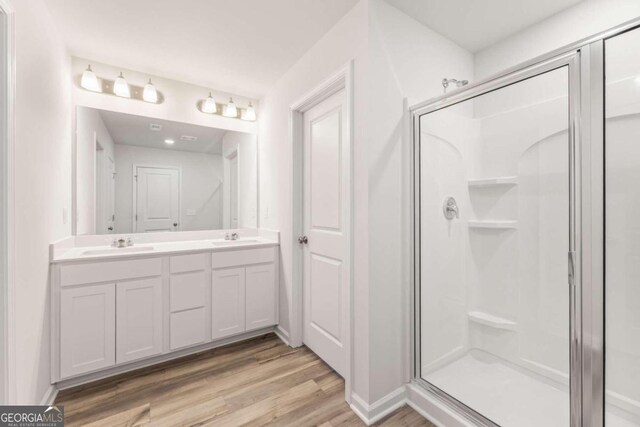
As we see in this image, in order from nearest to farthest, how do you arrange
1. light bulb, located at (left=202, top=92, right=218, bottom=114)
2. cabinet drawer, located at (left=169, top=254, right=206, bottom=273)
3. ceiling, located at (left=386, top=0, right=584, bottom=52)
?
ceiling, located at (left=386, top=0, right=584, bottom=52) < cabinet drawer, located at (left=169, top=254, right=206, bottom=273) < light bulb, located at (left=202, top=92, right=218, bottom=114)

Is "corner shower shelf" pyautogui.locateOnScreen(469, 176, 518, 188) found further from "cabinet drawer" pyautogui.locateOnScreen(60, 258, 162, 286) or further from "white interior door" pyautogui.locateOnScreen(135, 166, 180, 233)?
"white interior door" pyautogui.locateOnScreen(135, 166, 180, 233)

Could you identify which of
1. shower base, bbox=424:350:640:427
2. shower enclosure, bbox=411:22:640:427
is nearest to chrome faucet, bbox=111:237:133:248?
shower enclosure, bbox=411:22:640:427

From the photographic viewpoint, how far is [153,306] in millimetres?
2098

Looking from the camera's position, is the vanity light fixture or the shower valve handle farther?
the vanity light fixture

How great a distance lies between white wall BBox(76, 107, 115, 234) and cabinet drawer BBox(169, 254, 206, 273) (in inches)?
30.5

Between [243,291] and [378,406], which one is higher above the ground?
[243,291]

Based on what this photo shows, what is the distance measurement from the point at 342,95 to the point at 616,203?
1.64 meters

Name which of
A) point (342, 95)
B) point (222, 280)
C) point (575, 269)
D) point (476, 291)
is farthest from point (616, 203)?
point (222, 280)

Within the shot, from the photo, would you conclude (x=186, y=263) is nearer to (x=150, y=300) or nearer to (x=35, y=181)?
(x=150, y=300)

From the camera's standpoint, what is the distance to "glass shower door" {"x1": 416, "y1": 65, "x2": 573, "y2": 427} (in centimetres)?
163

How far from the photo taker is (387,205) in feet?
5.57

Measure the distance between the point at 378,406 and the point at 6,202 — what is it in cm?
214

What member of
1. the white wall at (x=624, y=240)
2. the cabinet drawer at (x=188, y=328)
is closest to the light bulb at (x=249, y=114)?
the cabinet drawer at (x=188, y=328)

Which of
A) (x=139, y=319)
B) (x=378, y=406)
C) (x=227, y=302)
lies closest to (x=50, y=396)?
(x=139, y=319)
